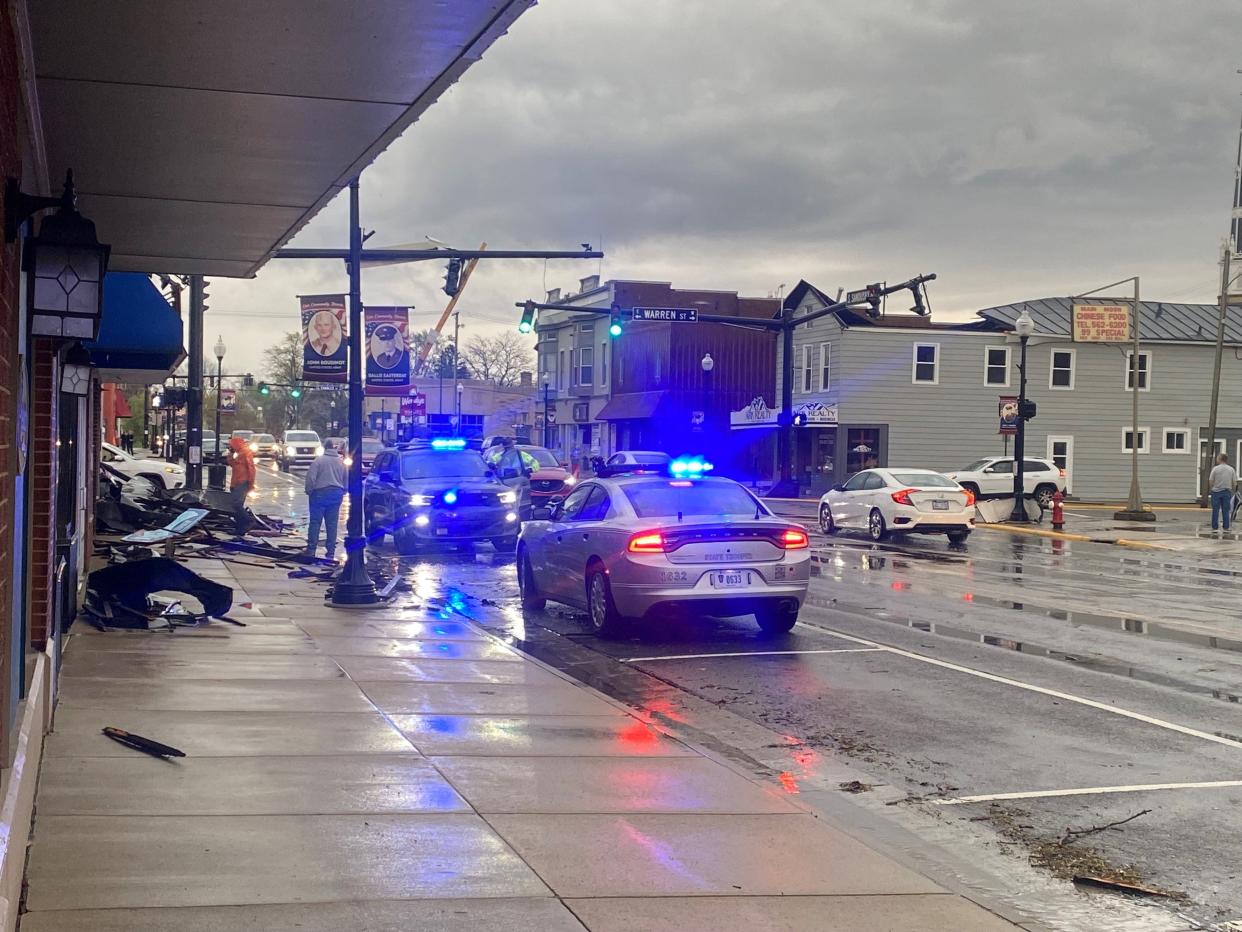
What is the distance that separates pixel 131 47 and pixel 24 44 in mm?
421

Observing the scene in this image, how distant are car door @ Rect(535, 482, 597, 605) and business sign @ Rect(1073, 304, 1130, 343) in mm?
34825

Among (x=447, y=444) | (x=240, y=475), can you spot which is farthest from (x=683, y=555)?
(x=240, y=475)

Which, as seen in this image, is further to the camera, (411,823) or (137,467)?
(137,467)

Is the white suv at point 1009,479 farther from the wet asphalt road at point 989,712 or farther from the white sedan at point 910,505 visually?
the wet asphalt road at point 989,712

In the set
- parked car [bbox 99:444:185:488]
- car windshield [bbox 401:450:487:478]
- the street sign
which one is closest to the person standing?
the street sign

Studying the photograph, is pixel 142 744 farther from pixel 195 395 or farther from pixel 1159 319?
pixel 1159 319

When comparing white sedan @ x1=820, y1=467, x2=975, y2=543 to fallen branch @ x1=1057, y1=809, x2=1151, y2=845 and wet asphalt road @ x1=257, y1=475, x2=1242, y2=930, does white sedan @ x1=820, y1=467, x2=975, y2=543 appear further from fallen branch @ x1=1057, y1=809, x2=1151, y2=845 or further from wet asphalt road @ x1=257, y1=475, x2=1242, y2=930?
fallen branch @ x1=1057, y1=809, x2=1151, y2=845

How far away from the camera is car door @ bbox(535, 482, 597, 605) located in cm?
1355

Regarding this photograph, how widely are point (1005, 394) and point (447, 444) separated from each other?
29921 mm

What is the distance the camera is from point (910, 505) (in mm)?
25484

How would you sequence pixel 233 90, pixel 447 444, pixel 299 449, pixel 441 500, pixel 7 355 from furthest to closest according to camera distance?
1. pixel 299 449
2. pixel 447 444
3. pixel 441 500
4. pixel 233 90
5. pixel 7 355

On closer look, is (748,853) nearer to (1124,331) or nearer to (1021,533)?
(1021,533)

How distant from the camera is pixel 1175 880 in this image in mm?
5809

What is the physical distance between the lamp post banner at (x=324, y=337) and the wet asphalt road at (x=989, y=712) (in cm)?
681
